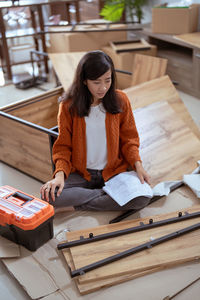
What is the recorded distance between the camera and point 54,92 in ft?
9.82

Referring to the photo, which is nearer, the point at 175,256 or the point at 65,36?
→ the point at 175,256

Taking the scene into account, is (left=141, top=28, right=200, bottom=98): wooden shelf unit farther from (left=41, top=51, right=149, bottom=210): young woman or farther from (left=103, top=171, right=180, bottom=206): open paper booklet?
(left=103, top=171, right=180, bottom=206): open paper booklet

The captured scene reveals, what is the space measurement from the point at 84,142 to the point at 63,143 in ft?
0.38

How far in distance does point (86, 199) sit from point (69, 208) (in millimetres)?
119

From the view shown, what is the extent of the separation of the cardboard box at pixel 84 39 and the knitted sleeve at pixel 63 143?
2436 mm

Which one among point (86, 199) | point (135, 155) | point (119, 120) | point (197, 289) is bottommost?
point (197, 289)

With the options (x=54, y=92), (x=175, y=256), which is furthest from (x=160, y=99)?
(x=175, y=256)

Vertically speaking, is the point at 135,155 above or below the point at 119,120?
below

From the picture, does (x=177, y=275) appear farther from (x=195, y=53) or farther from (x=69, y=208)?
(x=195, y=53)

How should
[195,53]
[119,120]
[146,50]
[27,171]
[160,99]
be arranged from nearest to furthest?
1. [119,120]
2. [27,171]
3. [160,99]
4. [195,53]
5. [146,50]

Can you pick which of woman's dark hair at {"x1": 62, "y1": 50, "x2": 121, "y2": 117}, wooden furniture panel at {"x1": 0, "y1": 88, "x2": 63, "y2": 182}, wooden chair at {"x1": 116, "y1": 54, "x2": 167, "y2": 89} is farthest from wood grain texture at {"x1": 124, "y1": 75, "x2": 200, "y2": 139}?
woman's dark hair at {"x1": 62, "y1": 50, "x2": 121, "y2": 117}

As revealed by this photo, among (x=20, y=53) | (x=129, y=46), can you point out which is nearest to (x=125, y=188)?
(x=129, y=46)

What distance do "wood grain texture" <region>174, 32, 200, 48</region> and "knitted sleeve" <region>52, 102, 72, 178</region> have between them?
7.19 ft

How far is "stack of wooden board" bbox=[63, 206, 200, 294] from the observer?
1.69 m
